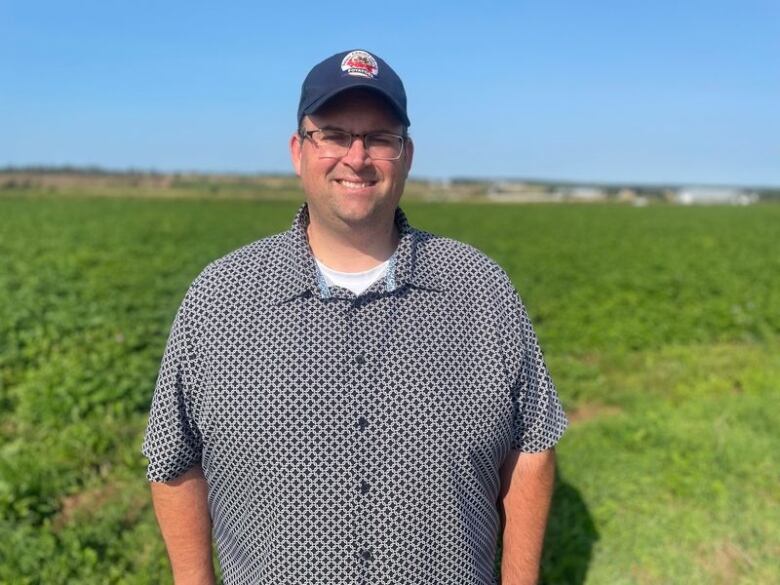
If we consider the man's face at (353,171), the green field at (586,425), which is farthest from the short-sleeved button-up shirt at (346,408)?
the green field at (586,425)

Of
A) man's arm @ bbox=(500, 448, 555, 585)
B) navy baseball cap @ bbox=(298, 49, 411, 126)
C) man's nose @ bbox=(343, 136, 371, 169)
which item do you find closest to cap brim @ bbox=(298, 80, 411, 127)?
navy baseball cap @ bbox=(298, 49, 411, 126)

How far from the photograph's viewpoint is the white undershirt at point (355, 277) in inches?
82.6

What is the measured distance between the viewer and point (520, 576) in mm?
2301

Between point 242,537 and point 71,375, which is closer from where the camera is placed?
point 242,537

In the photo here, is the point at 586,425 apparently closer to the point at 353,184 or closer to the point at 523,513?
the point at 523,513

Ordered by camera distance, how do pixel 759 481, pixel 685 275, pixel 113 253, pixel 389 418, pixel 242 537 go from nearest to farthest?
pixel 389 418 → pixel 242 537 → pixel 759 481 → pixel 685 275 → pixel 113 253

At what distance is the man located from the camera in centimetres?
A: 197

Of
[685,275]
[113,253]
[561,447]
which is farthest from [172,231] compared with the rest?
[561,447]

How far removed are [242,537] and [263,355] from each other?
0.56 meters

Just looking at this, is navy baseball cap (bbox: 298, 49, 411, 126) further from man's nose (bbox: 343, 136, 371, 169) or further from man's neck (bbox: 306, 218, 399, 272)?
man's neck (bbox: 306, 218, 399, 272)

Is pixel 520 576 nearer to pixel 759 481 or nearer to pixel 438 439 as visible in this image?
pixel 438 439

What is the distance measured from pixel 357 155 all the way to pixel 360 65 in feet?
0.79

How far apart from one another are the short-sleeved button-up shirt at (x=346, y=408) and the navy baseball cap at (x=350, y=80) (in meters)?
0.40

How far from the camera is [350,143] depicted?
2021 mm
